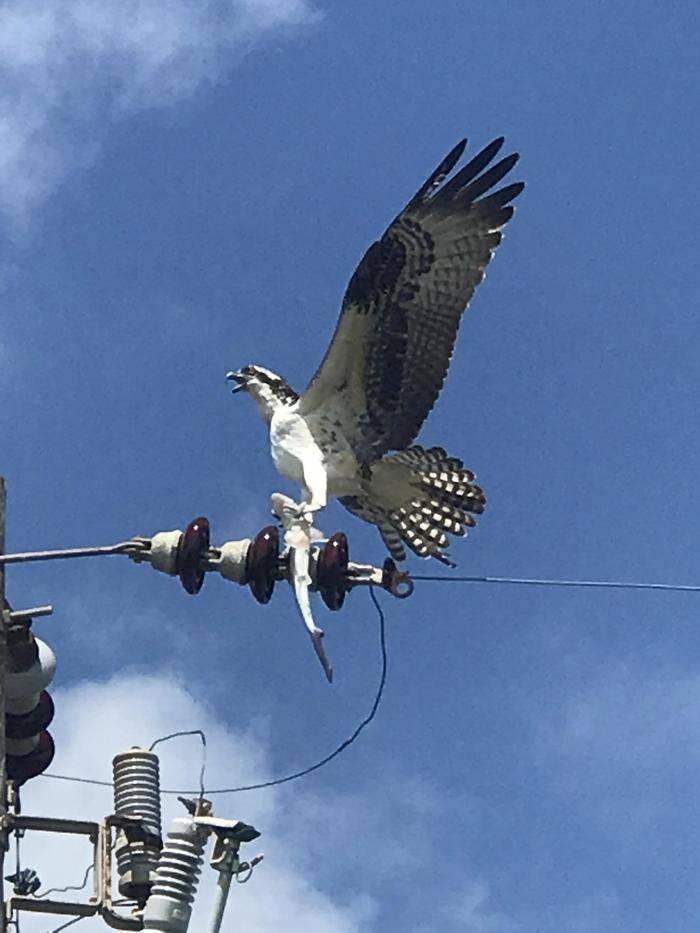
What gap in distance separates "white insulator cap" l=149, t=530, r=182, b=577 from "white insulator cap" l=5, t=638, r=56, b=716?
26.6 inches

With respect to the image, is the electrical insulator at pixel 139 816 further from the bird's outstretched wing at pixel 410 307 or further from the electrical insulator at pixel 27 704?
the bird's outstretched wing at pixel 410 307

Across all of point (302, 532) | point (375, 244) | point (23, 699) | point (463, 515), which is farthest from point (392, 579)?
point (375, 244)

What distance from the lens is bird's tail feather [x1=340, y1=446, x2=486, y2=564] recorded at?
9125 mm

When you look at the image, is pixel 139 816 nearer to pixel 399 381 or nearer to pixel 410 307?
pixel 399 381

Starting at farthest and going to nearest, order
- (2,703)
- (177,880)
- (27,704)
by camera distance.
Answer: (27,704) → (2,703) → (177,880)

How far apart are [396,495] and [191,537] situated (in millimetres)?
1547

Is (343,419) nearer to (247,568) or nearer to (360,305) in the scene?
(360,305)

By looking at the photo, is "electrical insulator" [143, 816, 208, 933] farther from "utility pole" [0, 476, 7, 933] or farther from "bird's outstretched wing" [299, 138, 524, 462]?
"bird's outstretched wing" [299, 138, 524, 462]

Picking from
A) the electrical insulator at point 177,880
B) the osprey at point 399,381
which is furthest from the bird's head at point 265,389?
the electrical insulator at point 177,880

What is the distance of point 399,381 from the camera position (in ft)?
31.0

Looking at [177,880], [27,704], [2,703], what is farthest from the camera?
[27,704]

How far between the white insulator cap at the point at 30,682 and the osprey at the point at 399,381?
52.6 inches

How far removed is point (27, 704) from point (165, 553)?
38.4 inches

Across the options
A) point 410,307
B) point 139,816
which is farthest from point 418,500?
point 139,816
